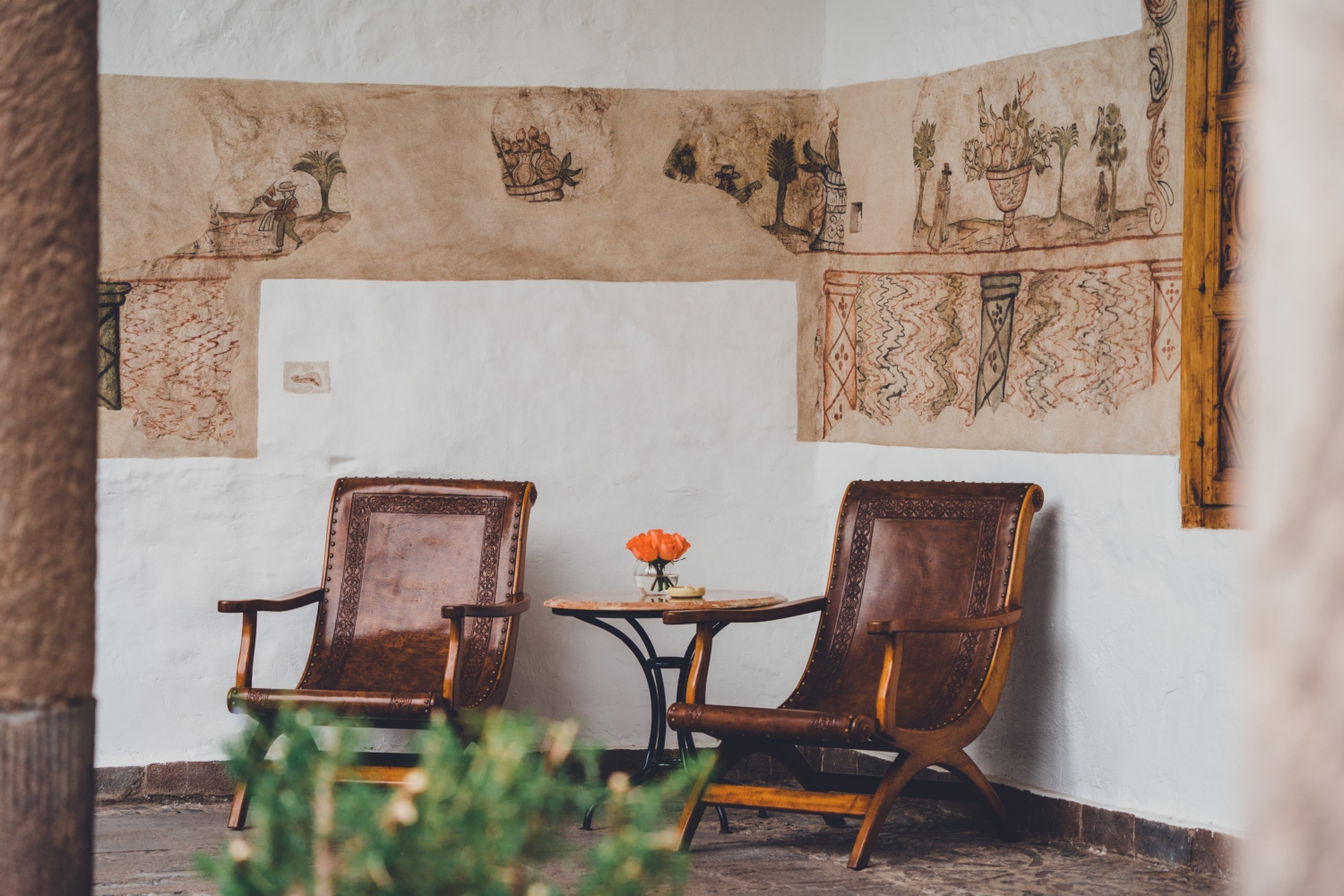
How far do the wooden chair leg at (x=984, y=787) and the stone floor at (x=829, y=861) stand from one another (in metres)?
0.05

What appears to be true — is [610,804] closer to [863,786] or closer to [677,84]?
[863,786]

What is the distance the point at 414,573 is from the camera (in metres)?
4.48

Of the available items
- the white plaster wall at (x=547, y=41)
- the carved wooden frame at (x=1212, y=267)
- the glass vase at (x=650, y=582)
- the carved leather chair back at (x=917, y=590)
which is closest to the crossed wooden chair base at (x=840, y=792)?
the carved leather chair back at (x=917, y=590)

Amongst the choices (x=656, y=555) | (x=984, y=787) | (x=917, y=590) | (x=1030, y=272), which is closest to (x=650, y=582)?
(x=656, y=555)

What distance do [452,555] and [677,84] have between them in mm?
1882

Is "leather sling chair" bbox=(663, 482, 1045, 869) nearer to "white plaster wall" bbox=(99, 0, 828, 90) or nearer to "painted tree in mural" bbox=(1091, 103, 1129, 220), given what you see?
"painted tree in mural" bbox=(1091, 103, 1129, 220)

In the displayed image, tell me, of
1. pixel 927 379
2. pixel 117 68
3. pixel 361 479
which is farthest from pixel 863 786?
pixel 117 68

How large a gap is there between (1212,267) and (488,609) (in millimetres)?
2246

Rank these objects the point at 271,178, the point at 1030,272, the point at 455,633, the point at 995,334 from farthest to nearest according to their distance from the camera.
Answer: the point at 271,178 < the point at 995,334 < the point at 1030,272 < the point at 455,633

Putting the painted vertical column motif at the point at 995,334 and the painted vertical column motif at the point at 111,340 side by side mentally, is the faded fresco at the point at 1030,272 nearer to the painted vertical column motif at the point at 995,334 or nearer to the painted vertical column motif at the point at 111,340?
the painted vertical column motif at the point at 995,334

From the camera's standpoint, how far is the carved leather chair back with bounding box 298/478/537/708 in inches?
169

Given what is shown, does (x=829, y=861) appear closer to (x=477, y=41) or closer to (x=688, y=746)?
(x=688, y=746)

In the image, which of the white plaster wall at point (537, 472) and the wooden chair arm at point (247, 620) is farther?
the white plaster wall at point (537, 472)

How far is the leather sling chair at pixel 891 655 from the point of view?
3578 mm
